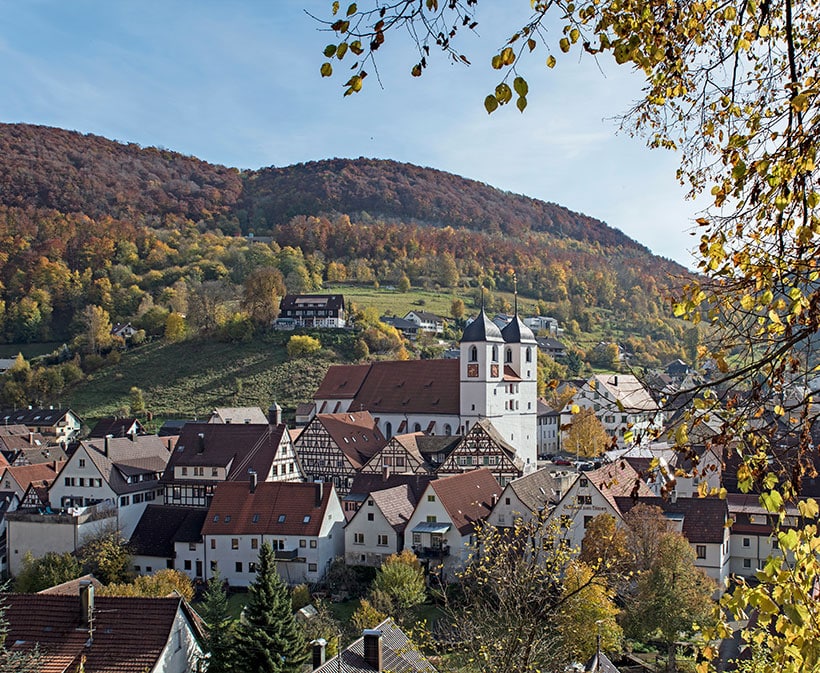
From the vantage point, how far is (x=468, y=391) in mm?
57156

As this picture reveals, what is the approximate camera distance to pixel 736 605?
4.25 m

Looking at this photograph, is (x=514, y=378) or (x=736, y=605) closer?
(x=736, y=605)

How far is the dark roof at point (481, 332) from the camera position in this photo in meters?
57.2

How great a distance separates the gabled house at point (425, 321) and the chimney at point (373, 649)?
7685 cm

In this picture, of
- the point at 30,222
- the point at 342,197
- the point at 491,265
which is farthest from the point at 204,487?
the point at 342,197

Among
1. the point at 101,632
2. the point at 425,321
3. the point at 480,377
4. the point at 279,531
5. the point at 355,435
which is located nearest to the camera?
the point at 101,632

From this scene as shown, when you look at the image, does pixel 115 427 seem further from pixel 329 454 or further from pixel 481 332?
pixel 481 332

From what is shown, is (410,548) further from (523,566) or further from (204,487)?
(523,566)

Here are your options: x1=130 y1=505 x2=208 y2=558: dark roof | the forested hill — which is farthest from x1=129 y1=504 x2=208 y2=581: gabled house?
the forested hill

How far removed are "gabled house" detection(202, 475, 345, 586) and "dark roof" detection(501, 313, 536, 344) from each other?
84.3 ft

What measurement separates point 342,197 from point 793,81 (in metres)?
190

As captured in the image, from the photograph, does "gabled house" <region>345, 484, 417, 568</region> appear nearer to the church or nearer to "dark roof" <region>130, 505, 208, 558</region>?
"dark roof" <region>130, 505, 208, 558</region>

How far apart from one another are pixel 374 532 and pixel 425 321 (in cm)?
6366

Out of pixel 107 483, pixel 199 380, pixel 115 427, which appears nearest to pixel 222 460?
pixel 107 483
